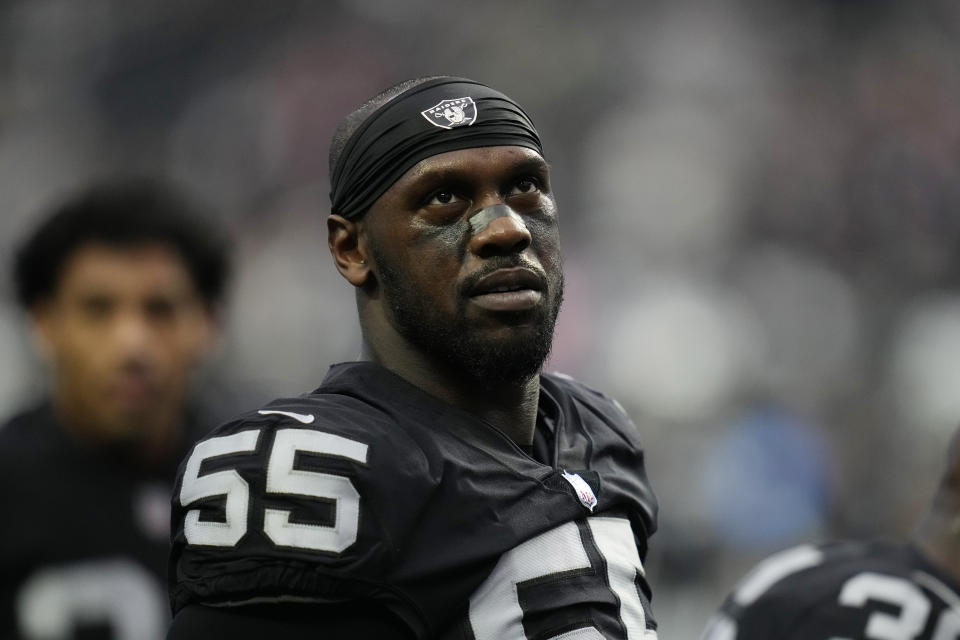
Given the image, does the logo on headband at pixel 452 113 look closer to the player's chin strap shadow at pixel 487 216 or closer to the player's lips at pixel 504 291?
the player's chin strap shadow at pixel 487 216

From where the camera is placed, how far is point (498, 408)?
225 cm

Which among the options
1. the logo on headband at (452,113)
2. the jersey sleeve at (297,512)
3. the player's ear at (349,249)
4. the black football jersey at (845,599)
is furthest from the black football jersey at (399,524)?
the black football jersey at (845,599)

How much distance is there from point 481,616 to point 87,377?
2.45 metres

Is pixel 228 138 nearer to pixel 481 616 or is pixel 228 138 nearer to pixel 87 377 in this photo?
pixel 87 377

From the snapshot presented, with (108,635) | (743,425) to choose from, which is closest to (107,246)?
(108,635)

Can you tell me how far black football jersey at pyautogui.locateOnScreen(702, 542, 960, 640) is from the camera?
2760 mm

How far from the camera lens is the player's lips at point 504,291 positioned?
2121mm

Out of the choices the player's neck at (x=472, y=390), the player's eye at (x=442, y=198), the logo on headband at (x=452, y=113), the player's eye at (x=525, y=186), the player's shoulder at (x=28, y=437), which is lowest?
the player's shoulder at (x=28, y=437)

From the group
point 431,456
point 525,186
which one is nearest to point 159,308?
point 525,186

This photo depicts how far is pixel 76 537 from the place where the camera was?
4.11 m

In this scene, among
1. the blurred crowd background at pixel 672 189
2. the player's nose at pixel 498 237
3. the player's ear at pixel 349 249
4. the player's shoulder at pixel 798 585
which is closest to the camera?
the player's nose at pixel 498 237

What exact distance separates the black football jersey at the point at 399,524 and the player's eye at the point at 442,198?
288 mm

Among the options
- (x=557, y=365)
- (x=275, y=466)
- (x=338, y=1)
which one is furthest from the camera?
(x=338, y=1)

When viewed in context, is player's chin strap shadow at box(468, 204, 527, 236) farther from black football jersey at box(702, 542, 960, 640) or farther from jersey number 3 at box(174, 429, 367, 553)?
black football jersey at box(702, 542, 960, 640)
